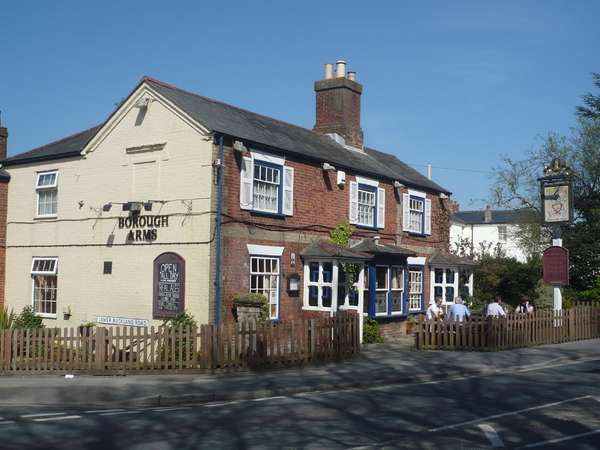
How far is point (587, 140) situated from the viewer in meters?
38.1

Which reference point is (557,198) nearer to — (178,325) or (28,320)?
(178,325)

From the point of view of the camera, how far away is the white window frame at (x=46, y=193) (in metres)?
21.6

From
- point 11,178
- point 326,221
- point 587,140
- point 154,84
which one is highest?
point 587,140

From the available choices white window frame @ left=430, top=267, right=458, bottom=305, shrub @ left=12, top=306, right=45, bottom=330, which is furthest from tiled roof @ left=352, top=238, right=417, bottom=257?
shrub @ left=12, top=306, right=45, bottom=330

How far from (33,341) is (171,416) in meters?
6.76

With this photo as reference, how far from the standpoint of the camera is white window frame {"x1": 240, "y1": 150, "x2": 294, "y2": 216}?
59.7 ft

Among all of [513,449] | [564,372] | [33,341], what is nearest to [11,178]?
[33,341]

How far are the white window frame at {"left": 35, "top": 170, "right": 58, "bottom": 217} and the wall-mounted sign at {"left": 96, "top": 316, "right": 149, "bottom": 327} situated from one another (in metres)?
4.18

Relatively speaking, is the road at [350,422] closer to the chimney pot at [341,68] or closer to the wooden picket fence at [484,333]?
the wooden picket fence at [484,333]

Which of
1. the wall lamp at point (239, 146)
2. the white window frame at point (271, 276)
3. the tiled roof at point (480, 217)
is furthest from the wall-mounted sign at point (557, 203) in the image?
the tiled roof at point (480, 217)

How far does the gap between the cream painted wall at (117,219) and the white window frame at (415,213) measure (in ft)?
32.3

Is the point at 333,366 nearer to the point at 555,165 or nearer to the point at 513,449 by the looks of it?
the point at 513,449

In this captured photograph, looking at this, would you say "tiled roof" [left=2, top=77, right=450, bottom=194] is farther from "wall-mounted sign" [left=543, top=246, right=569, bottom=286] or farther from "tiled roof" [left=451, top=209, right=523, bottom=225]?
"tiled roof" [left=451, top=209, right=523, bottom=225]

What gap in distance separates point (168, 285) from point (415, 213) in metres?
11.5
